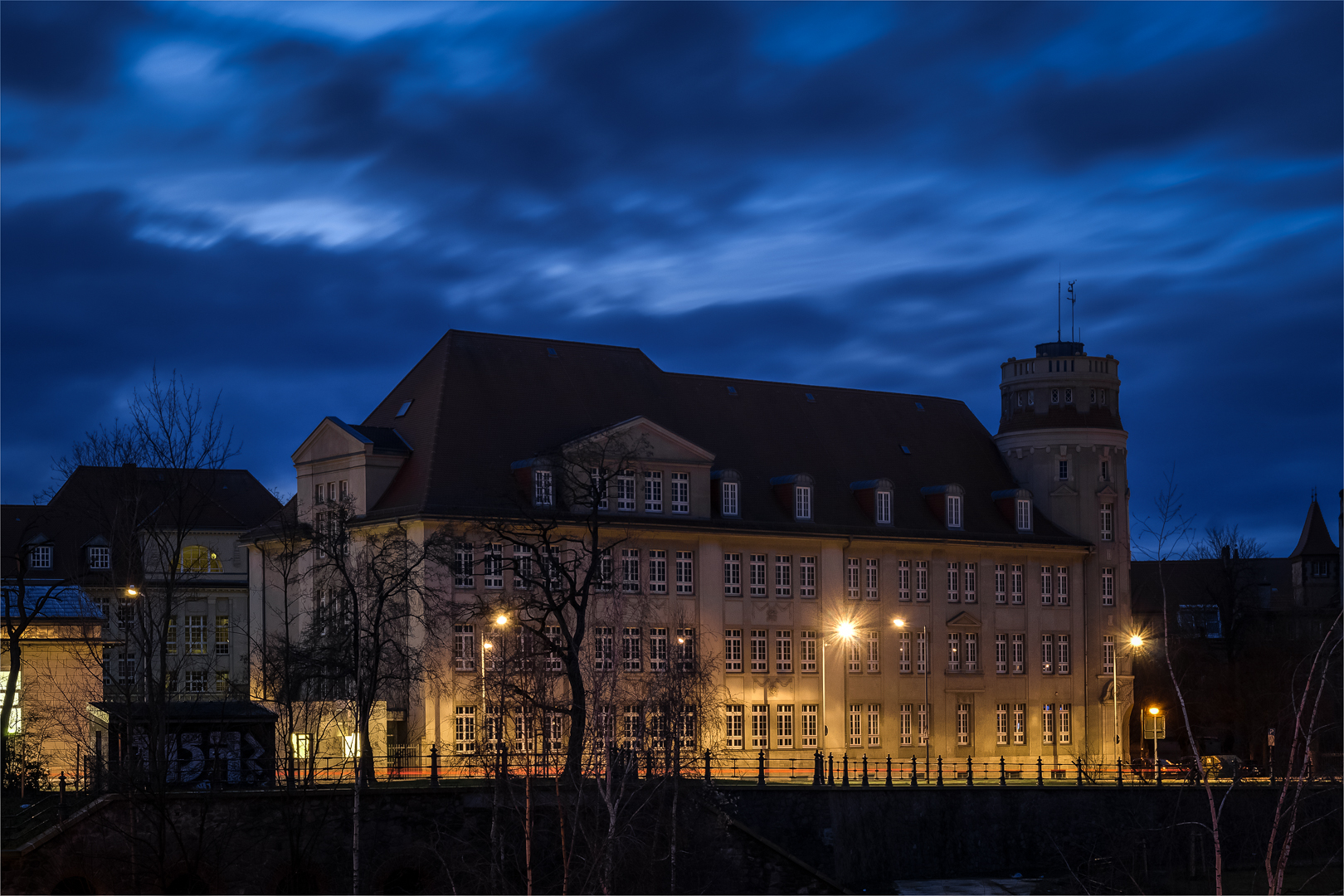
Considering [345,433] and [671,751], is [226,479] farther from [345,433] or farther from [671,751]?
[671,751]

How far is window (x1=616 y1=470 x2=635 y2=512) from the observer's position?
223 feet

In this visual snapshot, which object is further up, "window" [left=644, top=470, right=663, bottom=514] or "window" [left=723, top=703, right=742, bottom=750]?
"window" [left=644, top=470, right=663, bottom=514]

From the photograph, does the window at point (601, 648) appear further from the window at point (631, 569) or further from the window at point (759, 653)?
the window at point (759, 653)

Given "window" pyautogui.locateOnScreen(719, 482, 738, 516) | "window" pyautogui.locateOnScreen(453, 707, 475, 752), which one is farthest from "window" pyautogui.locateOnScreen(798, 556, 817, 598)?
"window" pyautogui.locateOnScreen(453, 707, 475, 752)

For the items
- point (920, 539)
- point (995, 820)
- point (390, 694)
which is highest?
point (920, 539)

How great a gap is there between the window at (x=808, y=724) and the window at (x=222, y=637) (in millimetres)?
36189

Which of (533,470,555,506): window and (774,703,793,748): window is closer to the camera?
(533,470,555,506): window

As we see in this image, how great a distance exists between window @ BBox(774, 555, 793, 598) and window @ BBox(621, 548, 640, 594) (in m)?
6.31

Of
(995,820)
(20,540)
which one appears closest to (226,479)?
(20,540)

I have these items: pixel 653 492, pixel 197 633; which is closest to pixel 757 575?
pixel 653 492

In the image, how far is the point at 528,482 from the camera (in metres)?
66.1

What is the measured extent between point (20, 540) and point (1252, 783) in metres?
69.5

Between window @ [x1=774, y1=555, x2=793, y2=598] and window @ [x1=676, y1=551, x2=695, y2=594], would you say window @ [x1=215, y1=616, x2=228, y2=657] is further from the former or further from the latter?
window @ [x1=774, y1=555, x2=793, y2=598]

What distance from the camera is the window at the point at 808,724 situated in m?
70.2
